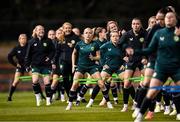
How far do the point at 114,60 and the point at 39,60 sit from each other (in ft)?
8.88

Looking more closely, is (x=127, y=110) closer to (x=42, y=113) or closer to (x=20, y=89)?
(x=42, y=113)

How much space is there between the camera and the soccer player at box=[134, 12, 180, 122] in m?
18.0

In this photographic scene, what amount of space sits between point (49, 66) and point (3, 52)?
2705cm

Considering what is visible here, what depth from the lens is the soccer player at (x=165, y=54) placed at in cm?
1798

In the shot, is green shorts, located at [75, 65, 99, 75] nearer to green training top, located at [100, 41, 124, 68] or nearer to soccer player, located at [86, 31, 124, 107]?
soccer player, located at [86, 31, 124, 107]

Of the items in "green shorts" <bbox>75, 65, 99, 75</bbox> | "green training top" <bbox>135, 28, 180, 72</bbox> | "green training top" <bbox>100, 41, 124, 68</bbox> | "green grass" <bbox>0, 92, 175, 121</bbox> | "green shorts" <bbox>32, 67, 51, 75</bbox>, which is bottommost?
"green grass" <bbox>0, 92, 175, 121</bbox>

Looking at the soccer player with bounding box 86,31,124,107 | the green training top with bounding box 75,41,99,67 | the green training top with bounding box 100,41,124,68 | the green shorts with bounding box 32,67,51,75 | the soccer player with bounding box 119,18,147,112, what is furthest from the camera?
the green shorts with bounding box 32,67,51,75

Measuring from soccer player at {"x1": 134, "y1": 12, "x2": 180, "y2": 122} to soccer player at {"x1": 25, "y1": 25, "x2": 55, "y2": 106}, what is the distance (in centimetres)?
707

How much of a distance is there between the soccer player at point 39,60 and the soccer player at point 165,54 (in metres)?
7.07

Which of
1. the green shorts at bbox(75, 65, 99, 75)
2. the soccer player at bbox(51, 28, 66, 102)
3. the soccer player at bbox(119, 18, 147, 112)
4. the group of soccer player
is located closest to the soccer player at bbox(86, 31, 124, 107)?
the group of soccer player

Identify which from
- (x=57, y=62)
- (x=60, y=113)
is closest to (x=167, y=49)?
(x=60, y=113)

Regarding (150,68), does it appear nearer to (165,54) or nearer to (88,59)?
(165,54)

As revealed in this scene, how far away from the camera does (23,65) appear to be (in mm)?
27891

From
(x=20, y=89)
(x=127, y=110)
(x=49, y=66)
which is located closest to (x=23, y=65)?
(x=49, y=66)
